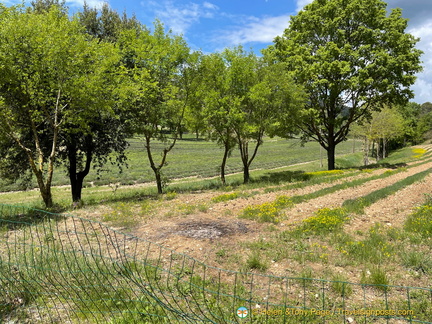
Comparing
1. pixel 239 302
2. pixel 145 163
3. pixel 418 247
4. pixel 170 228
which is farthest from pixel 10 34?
pixel 145 163

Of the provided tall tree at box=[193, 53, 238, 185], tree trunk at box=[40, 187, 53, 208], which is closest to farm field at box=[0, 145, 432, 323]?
tree trunk at box=[40, 187, 53, 208]

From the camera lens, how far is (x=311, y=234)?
955 cm

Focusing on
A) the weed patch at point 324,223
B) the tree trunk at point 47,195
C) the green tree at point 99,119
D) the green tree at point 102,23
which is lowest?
the weed patch at point 324,223

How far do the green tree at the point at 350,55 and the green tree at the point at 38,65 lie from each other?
59.5ft

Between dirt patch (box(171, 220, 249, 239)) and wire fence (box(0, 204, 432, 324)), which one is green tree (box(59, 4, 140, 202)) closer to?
dirt patch (box(171, 220, 249, 239))

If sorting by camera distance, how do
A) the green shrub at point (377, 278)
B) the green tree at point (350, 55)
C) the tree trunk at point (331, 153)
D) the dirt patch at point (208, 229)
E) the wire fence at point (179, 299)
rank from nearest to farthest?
1. the wire fence at point (179, 299)
2. the green shrub at point (377, 278)
3. the dirt patch at point (208, 229)
4. the green tree at point (350, 55)
5. the tree trunk at point (331, 153)

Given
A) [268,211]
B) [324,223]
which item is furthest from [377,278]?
[268,211]

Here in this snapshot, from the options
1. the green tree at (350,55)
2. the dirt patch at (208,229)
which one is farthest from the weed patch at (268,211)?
the green tree at (350,55)

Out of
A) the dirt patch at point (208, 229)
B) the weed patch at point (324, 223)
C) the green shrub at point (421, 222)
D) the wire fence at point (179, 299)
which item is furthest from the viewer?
the weed patch at point (324, 223)

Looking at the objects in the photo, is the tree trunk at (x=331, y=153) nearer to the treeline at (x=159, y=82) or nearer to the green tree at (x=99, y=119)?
the treeline at (x=159, y=82)

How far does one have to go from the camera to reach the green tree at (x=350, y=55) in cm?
2480

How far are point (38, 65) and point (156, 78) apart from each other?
6557 mm

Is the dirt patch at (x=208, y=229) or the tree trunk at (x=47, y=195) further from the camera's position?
the tree trunk at (x=47, y=195)

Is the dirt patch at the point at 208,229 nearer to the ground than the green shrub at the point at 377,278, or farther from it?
farther from it
